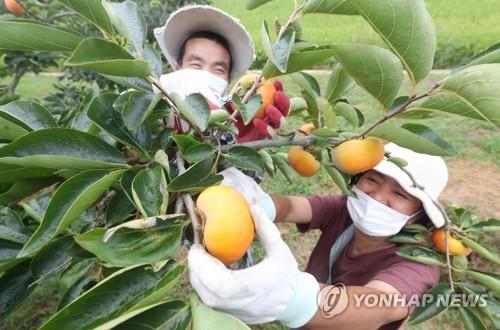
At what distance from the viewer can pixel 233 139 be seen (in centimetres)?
71

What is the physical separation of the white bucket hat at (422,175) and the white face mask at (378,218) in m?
0.08

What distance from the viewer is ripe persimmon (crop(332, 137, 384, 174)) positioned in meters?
0.63

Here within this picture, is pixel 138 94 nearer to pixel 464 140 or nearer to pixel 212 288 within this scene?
pixel 212 288

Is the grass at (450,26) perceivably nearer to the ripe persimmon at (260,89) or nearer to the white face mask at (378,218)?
the white face mask at (378,218)

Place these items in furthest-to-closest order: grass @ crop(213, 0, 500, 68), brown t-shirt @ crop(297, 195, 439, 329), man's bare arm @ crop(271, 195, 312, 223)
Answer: grass @ crop(213, 0, 500, 68) → man's bare arm @ crop(271, 195, 312, 223) → brown t-shirt @ crop(297, 195, 439, 329)

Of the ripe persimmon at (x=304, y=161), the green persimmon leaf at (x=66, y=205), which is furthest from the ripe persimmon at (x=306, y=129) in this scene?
the green persimmon leaf at (x=66, y=205)

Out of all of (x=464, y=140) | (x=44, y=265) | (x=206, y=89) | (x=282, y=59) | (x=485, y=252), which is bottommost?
(x=464, y=140)

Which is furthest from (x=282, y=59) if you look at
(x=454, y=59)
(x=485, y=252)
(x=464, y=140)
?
(x=454, y=59)

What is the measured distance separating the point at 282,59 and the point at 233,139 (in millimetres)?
224

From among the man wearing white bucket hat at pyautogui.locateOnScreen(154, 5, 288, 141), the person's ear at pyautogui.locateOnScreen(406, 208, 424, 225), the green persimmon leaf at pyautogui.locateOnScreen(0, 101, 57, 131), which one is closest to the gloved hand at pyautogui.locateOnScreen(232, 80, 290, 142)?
the man wearing white bucket hat at pyautogui.locateOnScreen(154, 5, 288, 141)

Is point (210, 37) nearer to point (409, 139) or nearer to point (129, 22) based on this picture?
point (129, 22)

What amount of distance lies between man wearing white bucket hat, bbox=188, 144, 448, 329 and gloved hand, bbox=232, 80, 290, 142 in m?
0.10

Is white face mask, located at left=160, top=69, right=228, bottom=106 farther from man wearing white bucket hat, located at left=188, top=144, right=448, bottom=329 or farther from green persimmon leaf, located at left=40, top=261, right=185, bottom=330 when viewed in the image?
green persimmon leaf, located at left=40, top=261, right=185, bottom=330

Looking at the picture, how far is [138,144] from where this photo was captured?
57 cm
